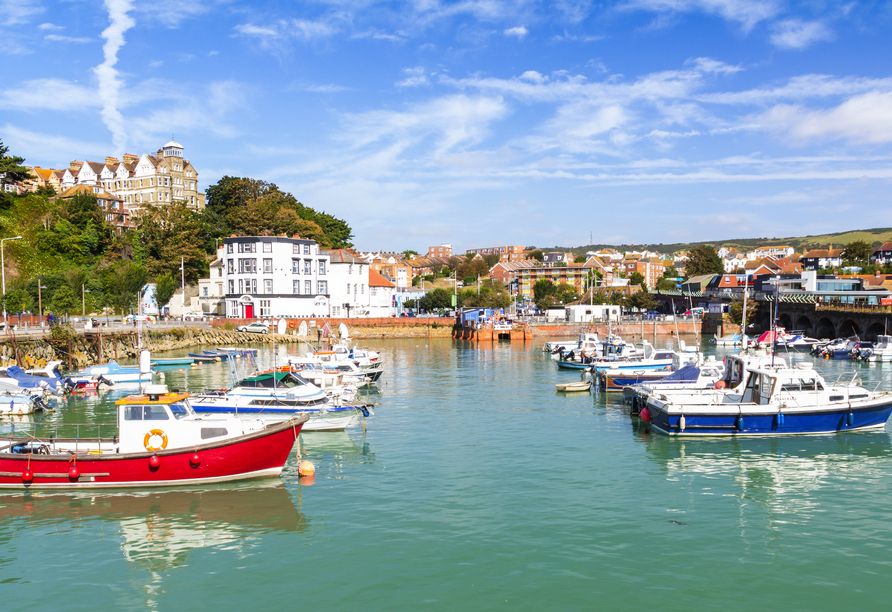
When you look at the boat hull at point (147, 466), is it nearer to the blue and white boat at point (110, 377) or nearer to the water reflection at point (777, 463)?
the water reflection at point (777, 463)

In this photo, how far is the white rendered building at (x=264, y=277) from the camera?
8800 cm

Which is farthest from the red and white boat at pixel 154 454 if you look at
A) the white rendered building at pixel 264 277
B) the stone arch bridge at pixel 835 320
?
the white rendered building at pixel 264 277

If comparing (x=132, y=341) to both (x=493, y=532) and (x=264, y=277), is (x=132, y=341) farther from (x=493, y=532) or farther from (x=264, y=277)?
(x=493, y=532)

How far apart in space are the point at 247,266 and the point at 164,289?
38.7 feet

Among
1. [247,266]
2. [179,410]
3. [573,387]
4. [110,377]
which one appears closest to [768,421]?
[573,387]

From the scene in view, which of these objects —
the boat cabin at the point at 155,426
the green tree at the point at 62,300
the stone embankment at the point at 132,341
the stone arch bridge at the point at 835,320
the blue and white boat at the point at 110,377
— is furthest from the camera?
→ the stone arch bridge at the point at 835,320

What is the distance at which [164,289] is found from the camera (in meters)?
87.6

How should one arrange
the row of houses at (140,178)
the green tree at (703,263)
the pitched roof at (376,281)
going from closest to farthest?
the pitched roof at (376,281), the row of houses at (140,178), the green tree at (703,263)

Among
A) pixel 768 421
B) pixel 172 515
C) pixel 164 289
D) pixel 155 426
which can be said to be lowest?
pixel 172 515

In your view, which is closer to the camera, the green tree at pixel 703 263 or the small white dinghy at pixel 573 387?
the small white dinghy at pixel 573 387

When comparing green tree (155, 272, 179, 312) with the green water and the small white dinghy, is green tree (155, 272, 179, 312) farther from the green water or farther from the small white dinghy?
the green water

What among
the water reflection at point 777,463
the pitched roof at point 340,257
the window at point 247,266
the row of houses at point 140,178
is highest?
the row of houses at point 140,178

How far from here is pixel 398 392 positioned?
40094 millimetres

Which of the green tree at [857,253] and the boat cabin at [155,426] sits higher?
the green tree at [857,253]
